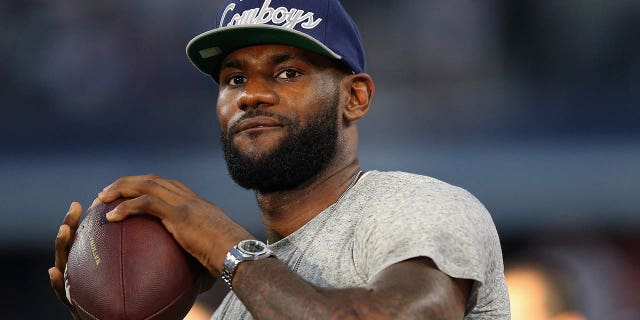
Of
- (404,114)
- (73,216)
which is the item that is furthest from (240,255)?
(404,114)

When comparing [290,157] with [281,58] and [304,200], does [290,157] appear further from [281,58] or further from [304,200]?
[281,58]

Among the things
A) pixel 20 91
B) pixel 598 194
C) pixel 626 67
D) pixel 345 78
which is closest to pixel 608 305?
pixel 598 194

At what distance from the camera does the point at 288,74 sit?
257 cm

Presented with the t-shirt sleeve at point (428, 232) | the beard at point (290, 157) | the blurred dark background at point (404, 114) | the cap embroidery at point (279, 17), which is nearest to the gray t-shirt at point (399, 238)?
the t-shirt sleeve at point (428, 232)

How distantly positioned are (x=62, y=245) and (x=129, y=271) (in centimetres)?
40

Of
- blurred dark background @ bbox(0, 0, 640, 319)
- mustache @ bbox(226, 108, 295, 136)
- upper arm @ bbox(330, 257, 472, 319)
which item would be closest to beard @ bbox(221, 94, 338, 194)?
mustache @ bbox(226, 108, 295, 136)

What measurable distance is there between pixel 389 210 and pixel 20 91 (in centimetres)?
454

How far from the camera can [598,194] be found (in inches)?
221

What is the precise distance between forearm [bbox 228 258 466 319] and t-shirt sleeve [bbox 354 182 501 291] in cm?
4

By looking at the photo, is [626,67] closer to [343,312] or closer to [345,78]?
[345,78]

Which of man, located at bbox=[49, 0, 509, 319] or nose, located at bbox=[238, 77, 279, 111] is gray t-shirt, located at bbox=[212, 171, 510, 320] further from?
nose, located at bbox=[238, 77, 279, 111]

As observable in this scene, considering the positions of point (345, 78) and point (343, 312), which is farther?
point (345, 78)

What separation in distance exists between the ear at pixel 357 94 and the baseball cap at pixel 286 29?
0.14 ft

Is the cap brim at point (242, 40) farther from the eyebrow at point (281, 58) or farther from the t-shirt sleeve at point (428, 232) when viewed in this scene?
the t-shirt sleeve at point (428, 232)
